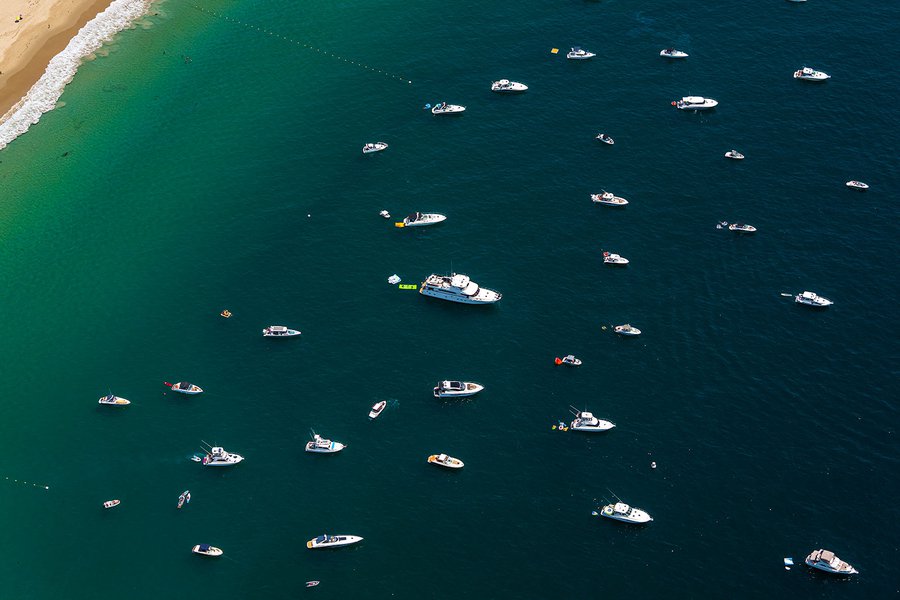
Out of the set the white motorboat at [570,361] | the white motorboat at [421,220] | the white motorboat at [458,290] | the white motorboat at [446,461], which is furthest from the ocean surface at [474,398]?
the white motorboat at [458,290]

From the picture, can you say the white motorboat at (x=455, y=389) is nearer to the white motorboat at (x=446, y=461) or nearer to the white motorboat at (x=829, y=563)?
the white motorboat at (x=446, y=461)

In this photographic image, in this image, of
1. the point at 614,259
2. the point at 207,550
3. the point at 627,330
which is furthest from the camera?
the point at 614,259

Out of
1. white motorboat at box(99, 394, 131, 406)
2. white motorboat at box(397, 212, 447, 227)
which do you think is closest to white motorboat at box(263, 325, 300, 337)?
white motorboat at box(99, 394, 131, 406)

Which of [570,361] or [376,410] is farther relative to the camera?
[570,361]

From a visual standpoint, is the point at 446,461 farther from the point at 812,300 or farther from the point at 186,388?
the point at 812,300

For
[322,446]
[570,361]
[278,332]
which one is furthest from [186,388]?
[570,361]

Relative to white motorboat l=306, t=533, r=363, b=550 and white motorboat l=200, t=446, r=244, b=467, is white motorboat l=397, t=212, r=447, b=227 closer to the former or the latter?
white motorboat l=200, t=446, r=244, b=467
